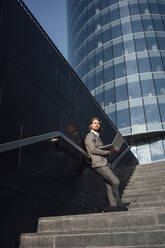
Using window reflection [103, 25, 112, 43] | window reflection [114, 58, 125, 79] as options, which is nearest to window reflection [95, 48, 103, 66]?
window reflection [103, 25, 112, 43]

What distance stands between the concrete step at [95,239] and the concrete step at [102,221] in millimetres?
335

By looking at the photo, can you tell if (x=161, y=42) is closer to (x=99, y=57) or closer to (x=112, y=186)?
(x=99, y=57)

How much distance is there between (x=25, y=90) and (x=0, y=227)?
230 cm

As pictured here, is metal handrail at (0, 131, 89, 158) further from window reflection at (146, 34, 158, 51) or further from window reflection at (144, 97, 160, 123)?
window reflection at (146, 34, 158, 51)

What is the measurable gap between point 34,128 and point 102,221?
2.00m

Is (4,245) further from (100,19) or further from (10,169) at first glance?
(100,19)

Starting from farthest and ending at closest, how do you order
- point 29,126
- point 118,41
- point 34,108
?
point 118,41 < point 34,108 < point 29,126

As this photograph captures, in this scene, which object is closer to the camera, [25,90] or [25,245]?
[25,245]

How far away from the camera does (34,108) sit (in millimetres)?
4305

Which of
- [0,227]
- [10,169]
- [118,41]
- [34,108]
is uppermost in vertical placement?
[118,41]

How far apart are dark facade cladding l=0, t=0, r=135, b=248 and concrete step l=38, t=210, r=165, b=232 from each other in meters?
0.39

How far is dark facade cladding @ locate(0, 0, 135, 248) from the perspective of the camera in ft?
10.9

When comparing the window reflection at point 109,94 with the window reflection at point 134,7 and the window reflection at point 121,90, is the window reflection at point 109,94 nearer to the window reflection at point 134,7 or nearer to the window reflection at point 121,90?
the window reflection at point 121,90

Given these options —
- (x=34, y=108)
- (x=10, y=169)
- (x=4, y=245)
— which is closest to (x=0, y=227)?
(x=4, y=245)
